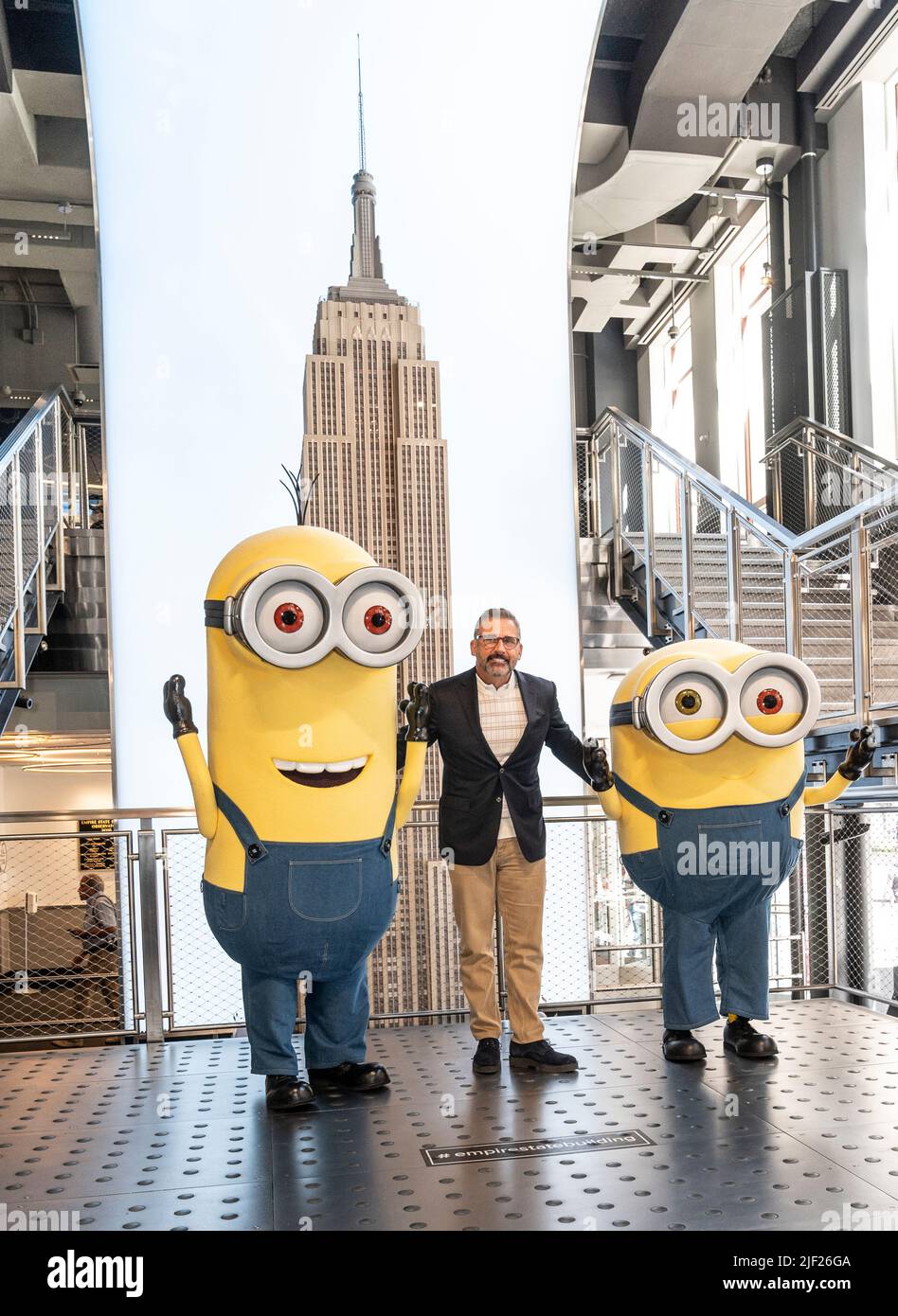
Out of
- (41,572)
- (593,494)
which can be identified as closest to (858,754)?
(41,572)

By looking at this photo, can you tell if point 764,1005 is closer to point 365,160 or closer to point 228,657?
point 228,657

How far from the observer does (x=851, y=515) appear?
5.40 meters

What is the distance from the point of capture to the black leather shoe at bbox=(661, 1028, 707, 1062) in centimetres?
381

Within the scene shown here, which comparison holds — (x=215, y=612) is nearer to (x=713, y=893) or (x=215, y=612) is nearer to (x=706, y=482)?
(x=713, y=893)

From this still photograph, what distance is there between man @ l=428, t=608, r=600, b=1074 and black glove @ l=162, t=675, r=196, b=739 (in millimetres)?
815

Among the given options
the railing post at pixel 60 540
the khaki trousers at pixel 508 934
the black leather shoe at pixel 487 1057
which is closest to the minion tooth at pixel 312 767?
the khaki trousers at pixel 508 934

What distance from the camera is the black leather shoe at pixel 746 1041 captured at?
3.83 meters

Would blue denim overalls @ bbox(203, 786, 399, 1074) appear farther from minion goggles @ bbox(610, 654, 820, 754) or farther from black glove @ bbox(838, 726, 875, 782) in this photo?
black glove @ bbox(838, 726, 875, 782)

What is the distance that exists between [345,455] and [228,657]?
2053 millimetres

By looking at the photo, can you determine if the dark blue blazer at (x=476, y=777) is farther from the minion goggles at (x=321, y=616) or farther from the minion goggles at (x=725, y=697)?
the minion goggles at (x=321, y=616)

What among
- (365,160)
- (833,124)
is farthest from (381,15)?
(833,124)

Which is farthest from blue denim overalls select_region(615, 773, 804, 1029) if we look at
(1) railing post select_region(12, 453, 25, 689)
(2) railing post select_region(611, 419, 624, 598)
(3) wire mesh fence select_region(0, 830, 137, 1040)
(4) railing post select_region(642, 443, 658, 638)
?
(2) railing post select_region(611, 419, 624, 598)

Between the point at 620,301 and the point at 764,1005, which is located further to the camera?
the point at 620,301

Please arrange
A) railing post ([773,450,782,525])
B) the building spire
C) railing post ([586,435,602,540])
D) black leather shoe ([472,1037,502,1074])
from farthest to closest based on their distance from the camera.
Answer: railing post ([773,450,782,525]) < railing post ([586,435,602,540]) < the building spire < black leather shoe ([472,1037,502,1074])
